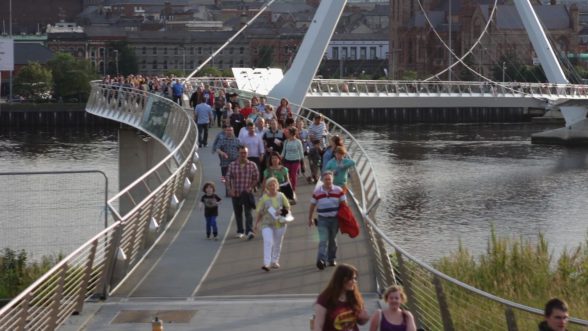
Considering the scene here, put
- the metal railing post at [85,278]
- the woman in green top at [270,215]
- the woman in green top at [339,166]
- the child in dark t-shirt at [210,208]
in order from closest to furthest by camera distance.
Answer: the metal railing post at [85,278] < the woman in green top at [270,215] < the child in dark t-shirt at [210,208] < the woman in green top at [339,166]

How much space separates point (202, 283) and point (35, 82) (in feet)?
228

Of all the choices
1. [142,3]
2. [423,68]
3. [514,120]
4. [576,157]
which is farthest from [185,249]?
[142,3]

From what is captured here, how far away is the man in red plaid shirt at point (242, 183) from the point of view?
12156 mm

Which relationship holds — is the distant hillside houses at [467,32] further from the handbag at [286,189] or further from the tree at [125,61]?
the handbag at [286,189]

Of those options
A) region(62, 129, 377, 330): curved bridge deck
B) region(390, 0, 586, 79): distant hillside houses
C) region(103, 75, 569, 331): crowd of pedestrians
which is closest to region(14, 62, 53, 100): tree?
region(390, 0, 586, 79): distant hillside houses

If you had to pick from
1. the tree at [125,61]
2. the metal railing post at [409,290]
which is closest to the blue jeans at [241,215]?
the metal railing post at [409,290]

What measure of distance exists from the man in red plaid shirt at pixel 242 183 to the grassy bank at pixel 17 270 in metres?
1.65

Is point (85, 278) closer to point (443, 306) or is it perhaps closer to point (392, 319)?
point (443, 306)

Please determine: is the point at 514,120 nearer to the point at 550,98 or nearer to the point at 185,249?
the point at 550,98

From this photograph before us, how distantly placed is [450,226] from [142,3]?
111 meters

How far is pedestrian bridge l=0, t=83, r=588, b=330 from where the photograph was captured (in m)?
8.51

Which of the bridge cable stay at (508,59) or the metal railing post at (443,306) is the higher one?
the bridge cable stay at (508,59)

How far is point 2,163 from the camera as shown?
4378cm

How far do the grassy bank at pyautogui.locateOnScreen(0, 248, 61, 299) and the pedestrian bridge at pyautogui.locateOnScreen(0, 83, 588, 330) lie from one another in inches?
42.3
